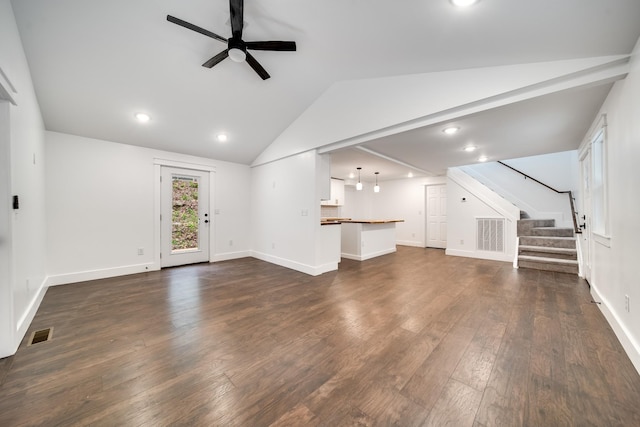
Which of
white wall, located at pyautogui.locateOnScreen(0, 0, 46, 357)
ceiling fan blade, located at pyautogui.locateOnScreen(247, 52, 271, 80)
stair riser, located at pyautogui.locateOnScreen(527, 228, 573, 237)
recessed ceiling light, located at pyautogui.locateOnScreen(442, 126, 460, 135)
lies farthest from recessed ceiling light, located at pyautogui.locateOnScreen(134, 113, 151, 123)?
stair riser, located at pyautogui.locateOnScreen(527, 228, 573, 237)

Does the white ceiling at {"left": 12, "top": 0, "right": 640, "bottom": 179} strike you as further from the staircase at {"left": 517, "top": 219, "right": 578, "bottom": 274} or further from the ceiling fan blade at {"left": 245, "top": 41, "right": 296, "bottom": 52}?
the staircase at {"left": 517, "top": 219, "right": 578, "bottom": 274}

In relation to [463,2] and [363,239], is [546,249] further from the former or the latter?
[463,2]

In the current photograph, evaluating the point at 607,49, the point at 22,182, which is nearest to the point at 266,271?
the point at 22,182

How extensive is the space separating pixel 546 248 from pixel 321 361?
212 inches

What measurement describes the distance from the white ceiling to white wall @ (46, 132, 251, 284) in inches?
12.6

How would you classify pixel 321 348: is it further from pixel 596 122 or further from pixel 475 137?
pixel 596 122

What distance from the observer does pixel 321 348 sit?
6.57 feet

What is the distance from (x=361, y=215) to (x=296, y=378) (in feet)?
25.4

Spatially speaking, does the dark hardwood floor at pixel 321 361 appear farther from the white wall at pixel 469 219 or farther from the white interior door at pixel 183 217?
the white wall at pixel 469 219

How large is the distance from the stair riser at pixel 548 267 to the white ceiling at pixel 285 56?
2220 millimetres

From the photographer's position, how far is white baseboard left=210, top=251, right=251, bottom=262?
5.42 m

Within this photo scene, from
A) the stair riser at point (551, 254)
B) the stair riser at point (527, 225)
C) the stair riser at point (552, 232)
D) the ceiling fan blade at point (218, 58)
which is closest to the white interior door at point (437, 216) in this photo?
the stair riser at point (527, 225)

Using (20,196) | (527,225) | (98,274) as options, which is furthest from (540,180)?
(98,274)

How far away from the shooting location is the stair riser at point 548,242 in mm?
4648
